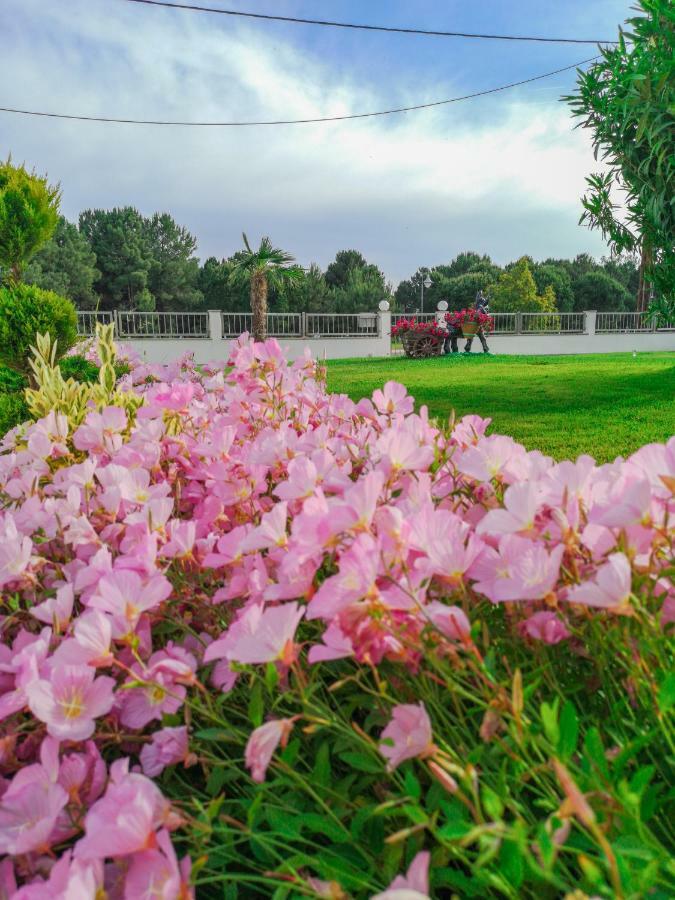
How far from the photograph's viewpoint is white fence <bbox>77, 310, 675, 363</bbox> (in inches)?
859

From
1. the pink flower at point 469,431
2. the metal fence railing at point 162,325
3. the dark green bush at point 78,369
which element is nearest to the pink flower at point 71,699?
the pink flower at point 469,431

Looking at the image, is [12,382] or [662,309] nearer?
[12,382]

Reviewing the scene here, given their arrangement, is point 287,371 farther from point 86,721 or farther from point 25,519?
point 86,721

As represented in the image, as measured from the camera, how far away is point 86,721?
2.01 feet

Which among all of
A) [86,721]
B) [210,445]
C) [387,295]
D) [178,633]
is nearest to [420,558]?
[86,721]

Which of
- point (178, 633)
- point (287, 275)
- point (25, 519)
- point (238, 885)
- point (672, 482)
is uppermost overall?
point (287, 275)

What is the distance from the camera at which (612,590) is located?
1.74ft

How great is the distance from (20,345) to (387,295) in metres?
40.1

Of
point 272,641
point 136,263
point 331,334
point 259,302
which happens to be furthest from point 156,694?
point 136,263

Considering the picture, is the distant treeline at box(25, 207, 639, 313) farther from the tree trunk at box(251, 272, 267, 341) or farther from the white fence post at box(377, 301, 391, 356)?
the tree trunk at box(251, 272, 267, 341)

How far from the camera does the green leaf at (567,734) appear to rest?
1.58 ft

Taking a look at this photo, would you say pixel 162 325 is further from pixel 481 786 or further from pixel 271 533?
pixel 481 786

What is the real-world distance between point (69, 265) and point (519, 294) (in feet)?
87.4

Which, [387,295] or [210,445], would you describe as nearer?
[210,445]
